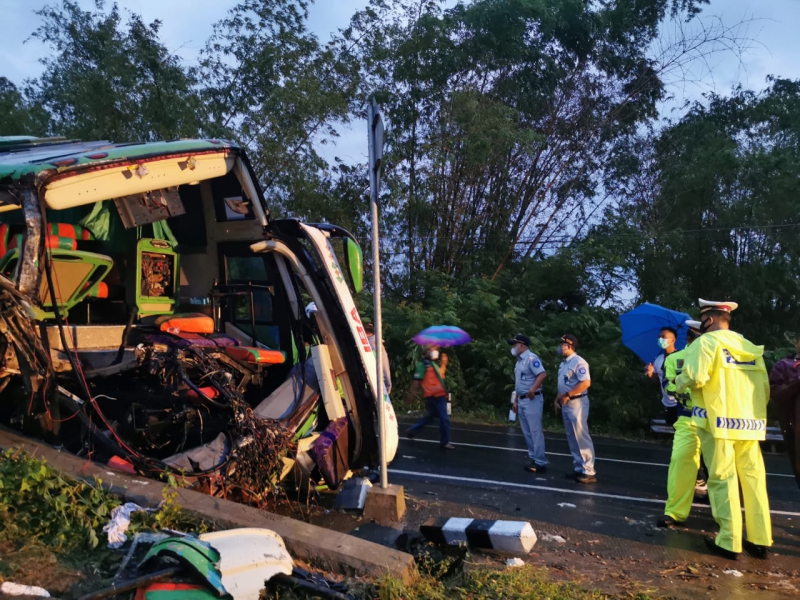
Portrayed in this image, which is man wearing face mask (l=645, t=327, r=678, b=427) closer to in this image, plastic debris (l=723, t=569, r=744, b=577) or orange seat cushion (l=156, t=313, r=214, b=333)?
plastic debris (l=723, t=569, r=744, b=577)

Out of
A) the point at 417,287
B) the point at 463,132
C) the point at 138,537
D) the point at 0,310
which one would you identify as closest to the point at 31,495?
the point at 138,537

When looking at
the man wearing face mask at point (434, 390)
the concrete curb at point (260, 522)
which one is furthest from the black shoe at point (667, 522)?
the man wearing face mask at point (434, 390)

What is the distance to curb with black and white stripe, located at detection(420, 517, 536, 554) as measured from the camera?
404 centimetres

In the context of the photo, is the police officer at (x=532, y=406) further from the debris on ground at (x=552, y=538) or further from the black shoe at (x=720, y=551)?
the black shoe at (x=720, y=551)

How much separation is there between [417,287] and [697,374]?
11625 millimetres

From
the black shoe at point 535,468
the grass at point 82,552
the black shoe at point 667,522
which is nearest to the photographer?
the grass at point 82,552

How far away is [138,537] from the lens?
Result: 3.14m

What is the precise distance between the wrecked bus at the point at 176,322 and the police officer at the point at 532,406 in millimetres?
2661

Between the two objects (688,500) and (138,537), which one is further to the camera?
(688,500)

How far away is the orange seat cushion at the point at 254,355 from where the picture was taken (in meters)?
5.09

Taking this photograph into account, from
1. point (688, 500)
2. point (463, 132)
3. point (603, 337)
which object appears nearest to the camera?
point (688, 500)

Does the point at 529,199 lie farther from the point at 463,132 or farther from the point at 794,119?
the point at 794,119

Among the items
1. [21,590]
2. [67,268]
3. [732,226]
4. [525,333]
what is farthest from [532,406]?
[732,226]

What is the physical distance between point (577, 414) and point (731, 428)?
231 centimetres
